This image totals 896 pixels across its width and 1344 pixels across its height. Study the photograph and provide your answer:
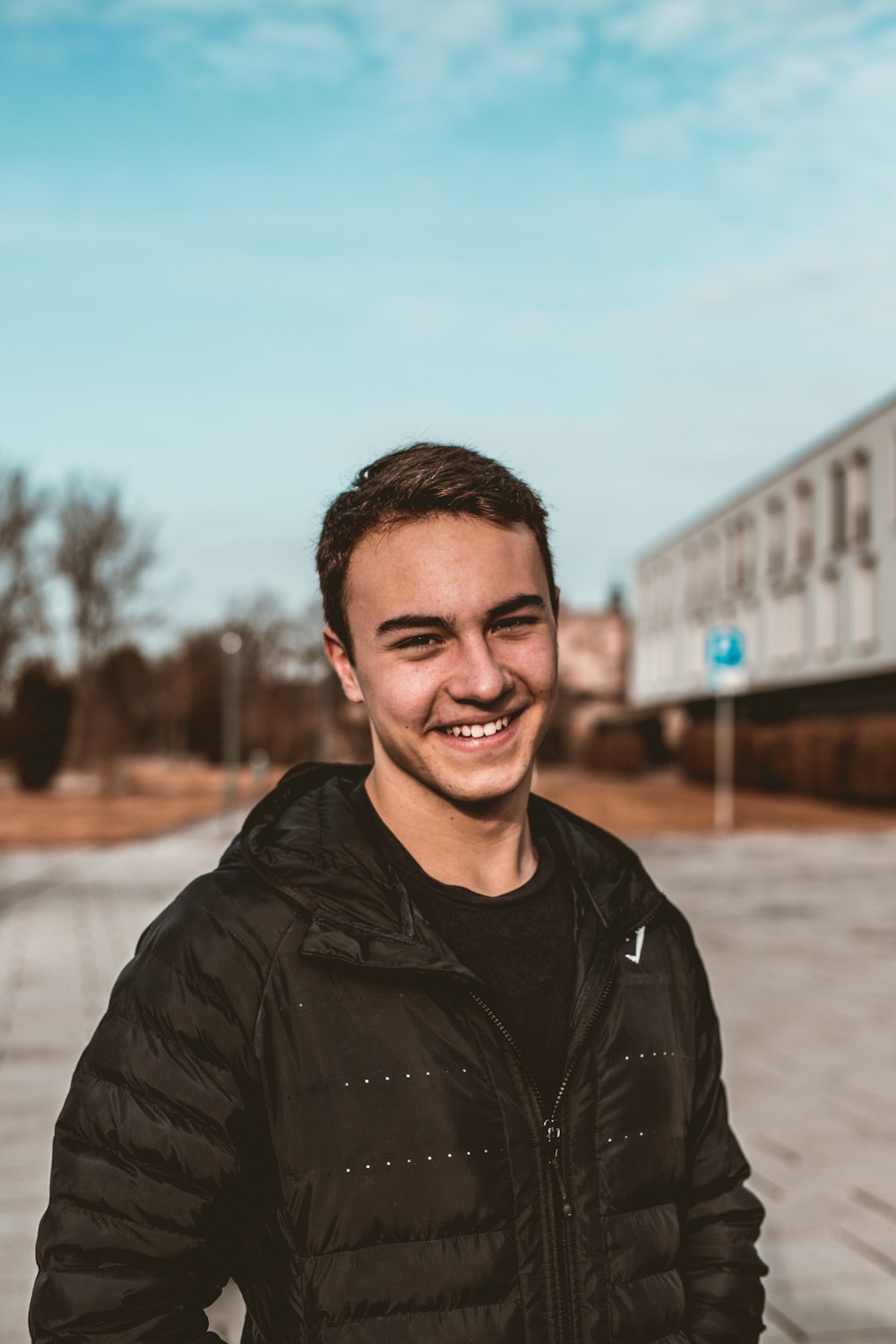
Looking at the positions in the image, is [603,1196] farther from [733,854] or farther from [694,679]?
[694,679]

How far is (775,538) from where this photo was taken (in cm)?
4334

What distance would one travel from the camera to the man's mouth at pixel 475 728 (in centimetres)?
187

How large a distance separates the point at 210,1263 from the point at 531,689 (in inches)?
32.7

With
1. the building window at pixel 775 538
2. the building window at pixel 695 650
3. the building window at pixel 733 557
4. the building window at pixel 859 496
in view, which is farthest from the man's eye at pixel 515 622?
the building window at pixel 695 650

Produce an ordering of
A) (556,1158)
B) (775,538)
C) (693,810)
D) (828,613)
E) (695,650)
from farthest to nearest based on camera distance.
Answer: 1. (695,650)
2. (775,538)
3. (828,613)
4. (693,810)
5. (556,1158)

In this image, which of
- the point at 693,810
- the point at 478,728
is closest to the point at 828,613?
the point at 693,810

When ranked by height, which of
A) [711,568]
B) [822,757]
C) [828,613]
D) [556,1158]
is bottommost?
[822,757]

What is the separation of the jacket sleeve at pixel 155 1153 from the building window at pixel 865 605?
35.6 metres

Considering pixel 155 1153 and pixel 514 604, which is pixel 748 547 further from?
pixel 155 1153

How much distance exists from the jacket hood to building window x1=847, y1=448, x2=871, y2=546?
34806 mm

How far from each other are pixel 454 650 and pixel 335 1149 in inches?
25.7

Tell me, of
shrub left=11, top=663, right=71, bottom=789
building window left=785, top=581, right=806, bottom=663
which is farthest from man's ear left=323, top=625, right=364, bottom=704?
building window left=785, top=581, right=806, bottom=663

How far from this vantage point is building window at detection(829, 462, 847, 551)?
3684 cm

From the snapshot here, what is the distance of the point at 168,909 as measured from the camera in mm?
1698
